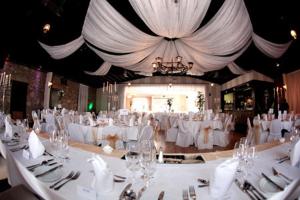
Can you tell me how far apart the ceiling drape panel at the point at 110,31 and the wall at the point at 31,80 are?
14.6ft

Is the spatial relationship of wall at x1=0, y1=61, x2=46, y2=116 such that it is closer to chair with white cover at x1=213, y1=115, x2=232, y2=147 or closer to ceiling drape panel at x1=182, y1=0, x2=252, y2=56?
ceiling drape panel at x1=182, y1=0, x2=252, y2=56

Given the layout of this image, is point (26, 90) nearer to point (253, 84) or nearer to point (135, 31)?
point (135, 31)

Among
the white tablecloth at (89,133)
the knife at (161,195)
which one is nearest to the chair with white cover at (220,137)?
the white tablecloth at (89,133)

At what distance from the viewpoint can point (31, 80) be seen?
9.52 meters

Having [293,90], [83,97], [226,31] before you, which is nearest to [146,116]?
[226,31]

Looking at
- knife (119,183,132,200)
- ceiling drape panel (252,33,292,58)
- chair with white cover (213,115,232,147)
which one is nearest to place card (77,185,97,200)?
knife (119,183,132,200)

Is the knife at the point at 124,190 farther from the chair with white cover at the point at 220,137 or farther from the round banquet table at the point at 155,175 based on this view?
the chair with white cover at the point at 220,137

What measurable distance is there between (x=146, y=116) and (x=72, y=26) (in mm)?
4194

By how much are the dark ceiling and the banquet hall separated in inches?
1.5

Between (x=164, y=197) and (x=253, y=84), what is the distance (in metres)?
10.9

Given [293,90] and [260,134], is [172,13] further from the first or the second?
[293,90]

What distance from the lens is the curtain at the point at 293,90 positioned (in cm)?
813

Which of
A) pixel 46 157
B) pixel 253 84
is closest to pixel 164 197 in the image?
→ pixel 46 157

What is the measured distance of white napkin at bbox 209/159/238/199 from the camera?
0.88 meters
